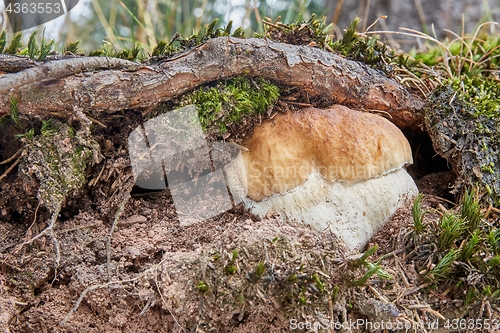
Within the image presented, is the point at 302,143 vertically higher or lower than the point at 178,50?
lower

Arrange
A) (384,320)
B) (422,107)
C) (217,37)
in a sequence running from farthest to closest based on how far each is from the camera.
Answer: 1. (422,107)
2. (217,37)
3. (384,320)

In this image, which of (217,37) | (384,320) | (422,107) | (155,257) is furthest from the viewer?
(422,107)

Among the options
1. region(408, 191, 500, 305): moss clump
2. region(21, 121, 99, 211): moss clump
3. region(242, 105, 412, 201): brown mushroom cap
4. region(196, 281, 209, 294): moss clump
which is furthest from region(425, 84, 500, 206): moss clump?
region(21, 121, 99, 211): moss clump

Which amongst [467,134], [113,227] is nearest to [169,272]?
[113,227]

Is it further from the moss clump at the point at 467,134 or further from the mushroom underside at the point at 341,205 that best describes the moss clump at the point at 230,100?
the moss clump at the point at 467,134

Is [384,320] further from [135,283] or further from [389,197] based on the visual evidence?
[135,283]

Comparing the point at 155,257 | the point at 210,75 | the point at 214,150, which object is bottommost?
the point at 155,257

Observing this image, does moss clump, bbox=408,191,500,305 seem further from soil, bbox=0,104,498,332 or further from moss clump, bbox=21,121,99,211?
moss clump, bbox=21,121,99,211

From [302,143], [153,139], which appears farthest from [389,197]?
[153,139]
